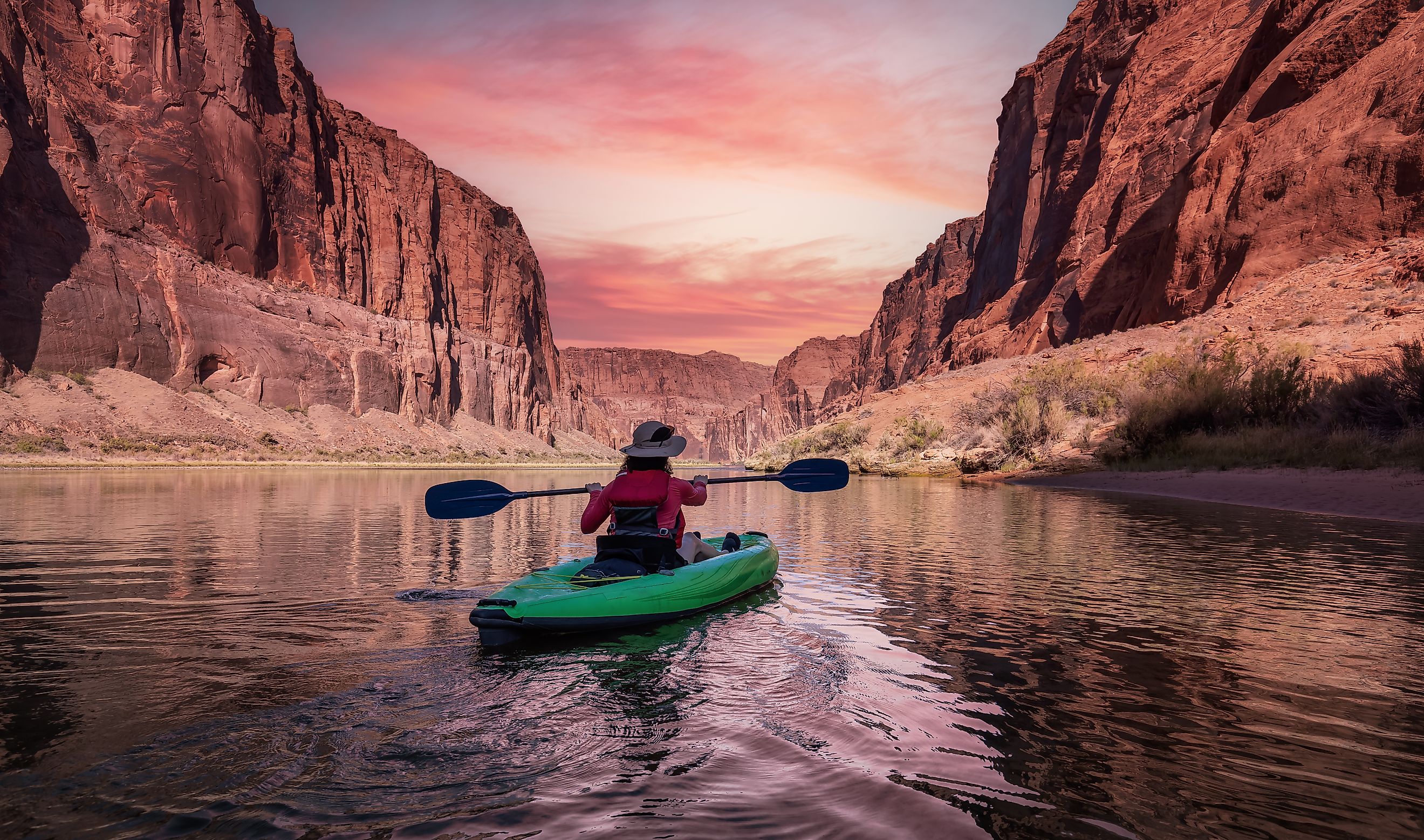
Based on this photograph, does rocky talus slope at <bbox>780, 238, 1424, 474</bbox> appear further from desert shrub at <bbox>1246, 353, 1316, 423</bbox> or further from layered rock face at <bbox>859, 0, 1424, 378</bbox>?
layered rock face at <bbox>859, 0, 1424, 378</bbox>

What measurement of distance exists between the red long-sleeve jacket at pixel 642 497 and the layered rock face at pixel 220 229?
7155 cm

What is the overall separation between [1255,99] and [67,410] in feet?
252

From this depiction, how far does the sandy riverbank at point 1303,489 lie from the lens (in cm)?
1639

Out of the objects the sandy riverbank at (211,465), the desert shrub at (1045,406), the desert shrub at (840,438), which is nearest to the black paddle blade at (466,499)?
the desert shrub at (1045,406)

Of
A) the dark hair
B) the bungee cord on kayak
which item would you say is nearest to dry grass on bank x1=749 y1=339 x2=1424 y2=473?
the bungee cord on kayak

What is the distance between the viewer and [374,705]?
5172 millimetres

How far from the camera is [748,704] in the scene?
17.5 ft

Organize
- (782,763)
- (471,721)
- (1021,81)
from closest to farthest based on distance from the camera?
(782,763) < (471,721) < (1021,81)

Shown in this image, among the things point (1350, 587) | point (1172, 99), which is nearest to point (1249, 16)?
point (1172, 99)

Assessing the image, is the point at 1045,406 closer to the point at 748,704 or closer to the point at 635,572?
the point at 635,572

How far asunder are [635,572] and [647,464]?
1.04m

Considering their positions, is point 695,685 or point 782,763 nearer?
point 782,763

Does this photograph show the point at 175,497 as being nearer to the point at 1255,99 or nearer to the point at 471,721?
the point at 471,721

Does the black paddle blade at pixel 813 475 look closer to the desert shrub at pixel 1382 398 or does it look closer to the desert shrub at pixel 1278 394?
the desert shrub at pixel 1382 398
